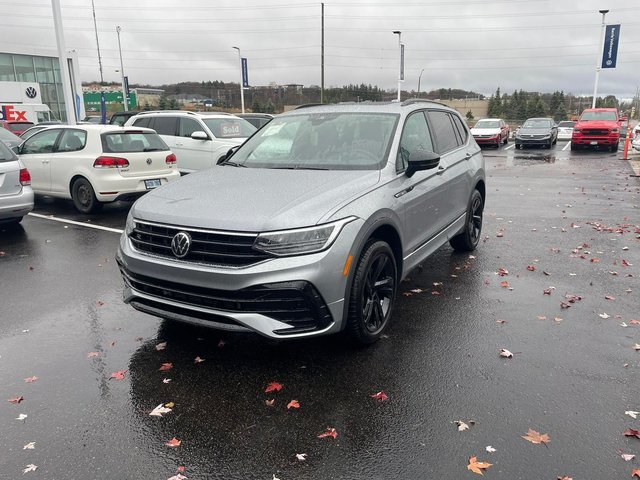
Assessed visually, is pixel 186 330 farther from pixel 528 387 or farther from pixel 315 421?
pixel 528 387

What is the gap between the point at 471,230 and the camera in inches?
271

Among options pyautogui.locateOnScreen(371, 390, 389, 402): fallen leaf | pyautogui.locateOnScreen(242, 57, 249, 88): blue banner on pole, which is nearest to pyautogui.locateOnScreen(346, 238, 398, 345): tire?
pyautogui.locateOnScreen(371, 390, 389, 402): fallen leaf

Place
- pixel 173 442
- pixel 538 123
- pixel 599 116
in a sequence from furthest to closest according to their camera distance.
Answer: pixel 538 123 → pixel 599 116 → pixel 173 442

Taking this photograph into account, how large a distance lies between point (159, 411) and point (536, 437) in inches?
91.5

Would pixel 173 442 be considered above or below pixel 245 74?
below

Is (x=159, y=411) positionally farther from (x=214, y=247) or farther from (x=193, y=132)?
(x=193, y=132)

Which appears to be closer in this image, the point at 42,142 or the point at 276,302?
the point at 276,302

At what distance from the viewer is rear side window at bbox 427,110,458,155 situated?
5703mm

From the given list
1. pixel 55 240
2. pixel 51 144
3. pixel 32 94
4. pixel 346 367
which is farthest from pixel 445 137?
pixel 32 94

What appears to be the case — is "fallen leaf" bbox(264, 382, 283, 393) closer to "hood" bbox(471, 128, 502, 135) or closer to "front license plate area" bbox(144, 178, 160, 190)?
"front license plate area" bbox(144, 178, 160, 190)

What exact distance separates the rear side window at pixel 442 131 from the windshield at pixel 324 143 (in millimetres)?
926

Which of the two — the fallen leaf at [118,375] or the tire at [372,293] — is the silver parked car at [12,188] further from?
the tire at [372,293]

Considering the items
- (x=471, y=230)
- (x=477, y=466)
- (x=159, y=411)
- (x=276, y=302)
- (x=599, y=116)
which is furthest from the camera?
(x=599, y=116)

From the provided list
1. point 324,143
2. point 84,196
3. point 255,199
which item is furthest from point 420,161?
point 84,196
